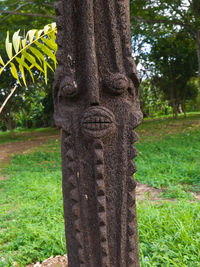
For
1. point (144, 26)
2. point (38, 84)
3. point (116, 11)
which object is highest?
point (144, 26)

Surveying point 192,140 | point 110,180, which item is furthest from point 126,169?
point 192,140

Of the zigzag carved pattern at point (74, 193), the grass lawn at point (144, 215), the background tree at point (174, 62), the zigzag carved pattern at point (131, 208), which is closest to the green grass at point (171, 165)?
the grass lawn at point (144, 215)

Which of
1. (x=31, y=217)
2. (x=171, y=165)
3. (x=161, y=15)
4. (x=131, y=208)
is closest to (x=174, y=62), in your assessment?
(x=161, y=15)

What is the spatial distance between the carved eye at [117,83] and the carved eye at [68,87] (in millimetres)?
172

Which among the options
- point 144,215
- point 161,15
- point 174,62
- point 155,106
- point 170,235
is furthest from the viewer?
point 155,106

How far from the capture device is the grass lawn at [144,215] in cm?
213

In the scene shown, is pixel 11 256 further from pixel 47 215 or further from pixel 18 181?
pixel 18 181

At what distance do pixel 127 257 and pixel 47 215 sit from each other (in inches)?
77.0

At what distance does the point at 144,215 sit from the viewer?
2609 millimetres

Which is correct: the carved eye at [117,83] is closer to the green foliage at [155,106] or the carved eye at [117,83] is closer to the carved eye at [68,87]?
the carved eye at [68,87]

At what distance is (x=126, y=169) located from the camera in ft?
4.36

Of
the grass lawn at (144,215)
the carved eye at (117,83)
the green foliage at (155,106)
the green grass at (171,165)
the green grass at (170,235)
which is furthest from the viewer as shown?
the green foliage at (155,106)

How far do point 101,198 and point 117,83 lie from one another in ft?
2.02

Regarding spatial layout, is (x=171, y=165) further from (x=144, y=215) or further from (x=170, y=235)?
(x=170, y=235)
